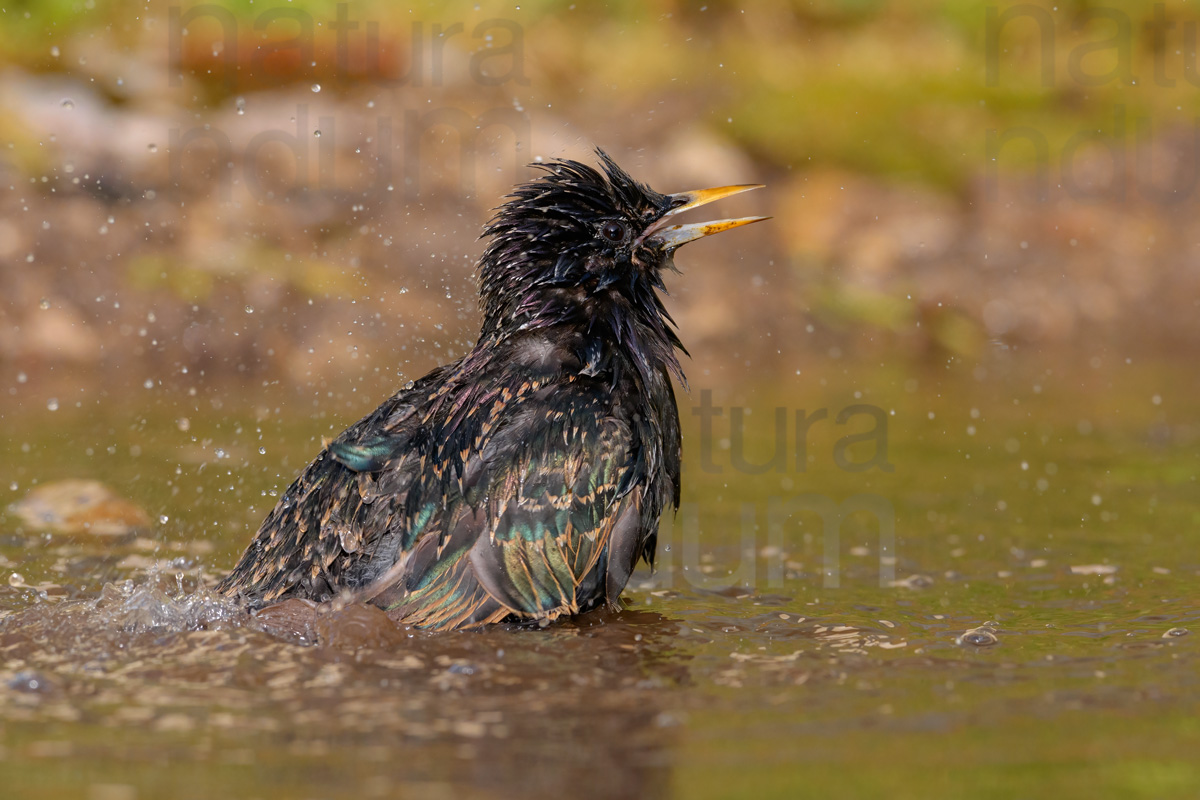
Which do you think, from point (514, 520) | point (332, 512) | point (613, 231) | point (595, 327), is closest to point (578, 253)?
point (613, 231)

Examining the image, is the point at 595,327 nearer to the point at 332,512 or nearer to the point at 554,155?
the point at 332,512

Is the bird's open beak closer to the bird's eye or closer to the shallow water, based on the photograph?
the bird's eye

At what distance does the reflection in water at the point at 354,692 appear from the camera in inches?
159

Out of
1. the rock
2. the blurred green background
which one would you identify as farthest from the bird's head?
the blurred green background

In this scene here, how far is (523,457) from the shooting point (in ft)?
18.1

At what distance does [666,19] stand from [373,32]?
358 centimetres

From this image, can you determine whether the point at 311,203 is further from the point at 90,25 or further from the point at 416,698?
the point at 416,698

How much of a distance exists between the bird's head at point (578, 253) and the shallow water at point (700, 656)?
1235mm

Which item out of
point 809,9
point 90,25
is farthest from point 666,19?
point 90,25

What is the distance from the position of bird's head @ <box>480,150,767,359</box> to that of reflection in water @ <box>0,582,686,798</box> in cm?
124

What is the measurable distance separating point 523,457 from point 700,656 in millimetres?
976

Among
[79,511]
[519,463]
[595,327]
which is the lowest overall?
[79,511]

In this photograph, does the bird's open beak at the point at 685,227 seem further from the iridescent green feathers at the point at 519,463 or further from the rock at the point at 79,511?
the rock at the point at 79,511

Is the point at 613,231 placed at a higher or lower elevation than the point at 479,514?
higher
